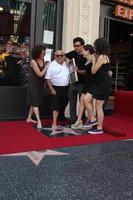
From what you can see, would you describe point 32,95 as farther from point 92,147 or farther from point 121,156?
point 121,156

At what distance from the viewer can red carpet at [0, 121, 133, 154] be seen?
530 centimetres

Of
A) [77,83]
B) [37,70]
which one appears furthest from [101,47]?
[37,70]

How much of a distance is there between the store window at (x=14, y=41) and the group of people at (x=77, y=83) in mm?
965

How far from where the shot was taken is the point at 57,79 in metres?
→ 6.69

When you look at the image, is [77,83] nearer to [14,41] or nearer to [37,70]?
[37,70]

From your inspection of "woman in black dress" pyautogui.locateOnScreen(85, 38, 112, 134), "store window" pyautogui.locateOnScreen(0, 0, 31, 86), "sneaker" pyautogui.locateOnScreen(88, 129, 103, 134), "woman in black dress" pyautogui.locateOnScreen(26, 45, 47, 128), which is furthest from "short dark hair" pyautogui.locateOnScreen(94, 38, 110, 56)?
"store window" pyautogui.locateOnScreen(0, 0, 31, 86)

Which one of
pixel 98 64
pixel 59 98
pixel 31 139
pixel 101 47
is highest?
pixel 101 47

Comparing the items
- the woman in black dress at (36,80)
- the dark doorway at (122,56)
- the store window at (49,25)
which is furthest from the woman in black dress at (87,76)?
the dark doorway at (122,56)

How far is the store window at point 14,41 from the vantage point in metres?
7.41

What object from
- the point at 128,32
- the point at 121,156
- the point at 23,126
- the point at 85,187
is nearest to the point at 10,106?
the point at 23,126

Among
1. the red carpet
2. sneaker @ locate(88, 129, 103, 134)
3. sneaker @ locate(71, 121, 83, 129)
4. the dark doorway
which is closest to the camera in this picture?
the red carpet

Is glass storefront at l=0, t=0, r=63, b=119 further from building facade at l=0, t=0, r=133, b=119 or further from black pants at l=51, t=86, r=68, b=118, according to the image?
black pants at l=51, t=86, r=68, b=118

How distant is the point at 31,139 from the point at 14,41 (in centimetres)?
268

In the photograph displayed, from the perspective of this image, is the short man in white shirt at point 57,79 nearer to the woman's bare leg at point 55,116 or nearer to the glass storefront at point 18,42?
the woman's bare leg at point 55,116
